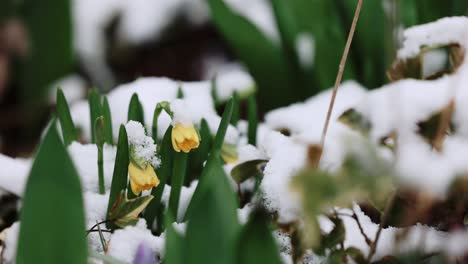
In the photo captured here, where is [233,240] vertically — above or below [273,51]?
above

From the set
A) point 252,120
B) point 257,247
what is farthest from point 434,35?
point 257,247

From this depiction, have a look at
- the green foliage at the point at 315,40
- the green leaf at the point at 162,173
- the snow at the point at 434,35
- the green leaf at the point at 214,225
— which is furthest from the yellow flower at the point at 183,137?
the green foliage at the point at 315,40

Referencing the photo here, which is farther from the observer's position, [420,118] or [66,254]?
[420,118]

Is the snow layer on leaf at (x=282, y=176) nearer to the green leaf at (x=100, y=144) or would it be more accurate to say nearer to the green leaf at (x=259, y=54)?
the green leaf at (x=100, y=144)

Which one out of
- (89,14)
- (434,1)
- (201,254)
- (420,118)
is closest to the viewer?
(201,254)

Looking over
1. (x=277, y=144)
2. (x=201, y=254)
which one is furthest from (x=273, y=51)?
(x=201, y=254)

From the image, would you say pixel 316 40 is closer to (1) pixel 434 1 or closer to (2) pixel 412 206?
(1) pixel 434 1

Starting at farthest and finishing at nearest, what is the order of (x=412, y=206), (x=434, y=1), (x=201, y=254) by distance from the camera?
1. (x=434, y=1)
2. (x=412, y=206)
3. (x=201, y=254)

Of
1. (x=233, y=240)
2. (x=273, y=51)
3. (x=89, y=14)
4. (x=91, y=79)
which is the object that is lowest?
(x=91, y=79)
